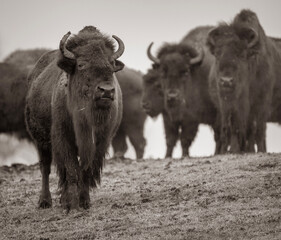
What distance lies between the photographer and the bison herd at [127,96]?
10383mm

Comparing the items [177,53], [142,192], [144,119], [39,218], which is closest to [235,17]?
[177,53]

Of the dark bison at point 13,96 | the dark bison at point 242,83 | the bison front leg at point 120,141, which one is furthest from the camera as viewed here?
the bison front leg at point 120,141

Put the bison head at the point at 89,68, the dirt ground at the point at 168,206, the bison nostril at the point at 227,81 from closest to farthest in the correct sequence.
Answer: the dirt ground at the point at 168,206 < the bison head at the point at 89,68 < the bison nostril at the point at 227,81

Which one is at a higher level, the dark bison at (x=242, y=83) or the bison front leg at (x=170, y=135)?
the dark bison at (x=242, y=83)

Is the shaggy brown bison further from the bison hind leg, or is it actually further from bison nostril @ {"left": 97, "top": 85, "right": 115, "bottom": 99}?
bison nostril @ {"left": 97, "top": 85, "right": 115, "bottom": 99}

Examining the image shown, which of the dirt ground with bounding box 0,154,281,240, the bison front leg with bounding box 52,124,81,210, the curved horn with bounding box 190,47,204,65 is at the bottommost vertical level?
the dirt ground with bounding box 0,154,281,240

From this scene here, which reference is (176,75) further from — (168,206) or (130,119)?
(168,206)

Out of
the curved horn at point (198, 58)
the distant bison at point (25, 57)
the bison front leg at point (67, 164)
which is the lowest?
the bison front leg at point (67, 164)

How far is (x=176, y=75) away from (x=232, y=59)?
2719 mm

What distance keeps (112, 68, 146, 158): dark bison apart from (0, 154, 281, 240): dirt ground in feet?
22.2

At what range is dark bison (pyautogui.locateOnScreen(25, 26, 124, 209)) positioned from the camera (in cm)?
1019

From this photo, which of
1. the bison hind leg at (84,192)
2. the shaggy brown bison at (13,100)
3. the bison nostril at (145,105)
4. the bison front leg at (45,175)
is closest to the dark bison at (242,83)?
the bison nostril at (145,105)

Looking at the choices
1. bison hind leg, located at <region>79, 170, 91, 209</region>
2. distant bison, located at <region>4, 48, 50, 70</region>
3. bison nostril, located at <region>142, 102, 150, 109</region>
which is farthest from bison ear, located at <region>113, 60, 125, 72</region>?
bison nostril, located at <region>142, 102, 150, 109</region>

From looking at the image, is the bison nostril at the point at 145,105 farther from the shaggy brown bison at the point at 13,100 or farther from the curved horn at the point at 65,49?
the curved horn at the point at 65,49
